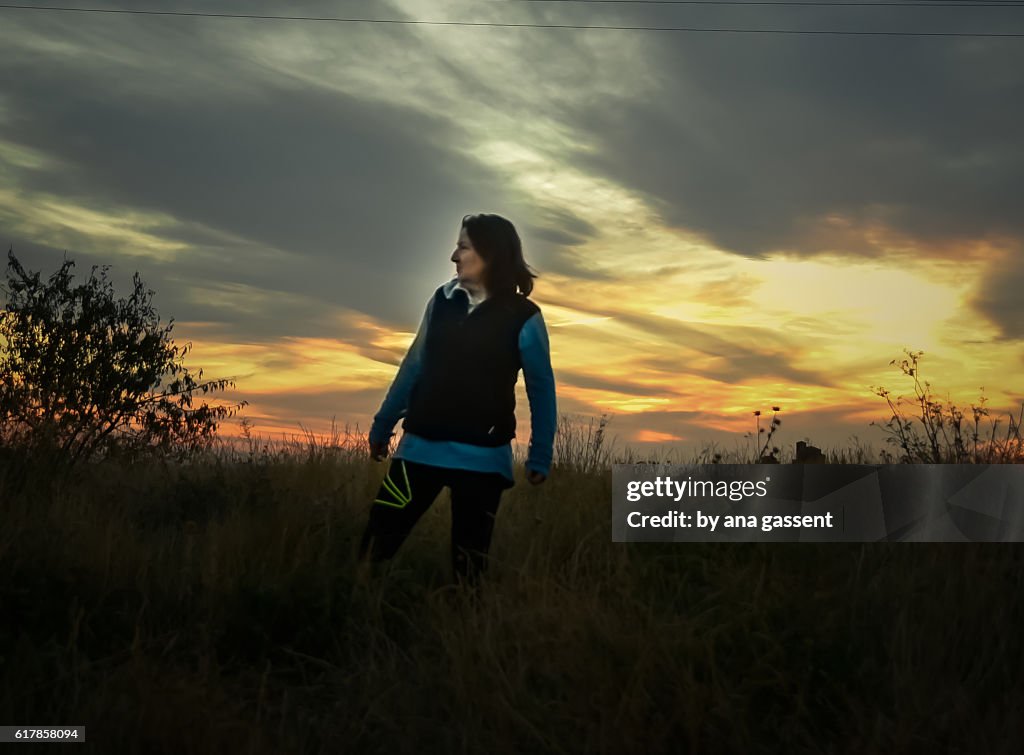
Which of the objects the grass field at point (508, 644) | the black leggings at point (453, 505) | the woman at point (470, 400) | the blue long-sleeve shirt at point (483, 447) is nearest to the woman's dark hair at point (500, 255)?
the woman at point (470, 400)

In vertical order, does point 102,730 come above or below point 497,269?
below

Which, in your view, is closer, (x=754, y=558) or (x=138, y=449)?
(x=754, y=558)

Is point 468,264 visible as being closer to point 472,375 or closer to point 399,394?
point 472,375

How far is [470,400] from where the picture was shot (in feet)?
17.0

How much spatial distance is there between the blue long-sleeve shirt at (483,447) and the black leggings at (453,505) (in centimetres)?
6

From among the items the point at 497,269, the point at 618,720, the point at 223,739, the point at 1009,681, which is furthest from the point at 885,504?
the point at 223,739

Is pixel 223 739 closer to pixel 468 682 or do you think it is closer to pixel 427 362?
pixel 468 682

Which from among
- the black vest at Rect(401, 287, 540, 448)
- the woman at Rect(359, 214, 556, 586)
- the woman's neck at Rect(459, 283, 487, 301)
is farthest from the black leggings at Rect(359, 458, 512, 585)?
the woman's neck at Rect(459, 283, 487, 301)

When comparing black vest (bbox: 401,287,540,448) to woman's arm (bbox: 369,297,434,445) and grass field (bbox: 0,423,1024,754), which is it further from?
grass field (bbox: 0,423,1024,754)

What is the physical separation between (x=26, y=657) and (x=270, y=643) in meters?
1.15

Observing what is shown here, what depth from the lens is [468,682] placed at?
432 centimetres

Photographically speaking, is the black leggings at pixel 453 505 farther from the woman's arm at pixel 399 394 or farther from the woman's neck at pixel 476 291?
the woman's neck at pixel 476 291

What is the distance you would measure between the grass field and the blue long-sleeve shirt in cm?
61

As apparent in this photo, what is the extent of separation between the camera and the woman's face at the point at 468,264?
543cm
